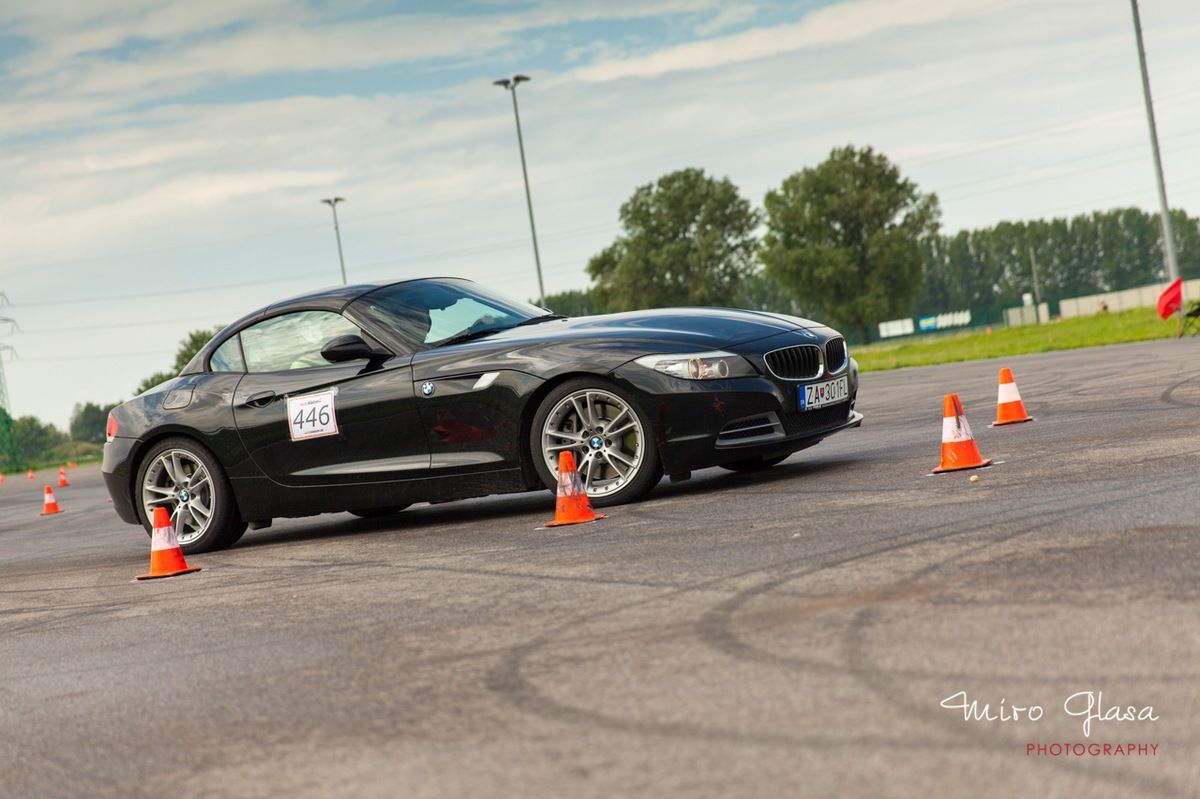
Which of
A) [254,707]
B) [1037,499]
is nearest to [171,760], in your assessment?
[254,707]

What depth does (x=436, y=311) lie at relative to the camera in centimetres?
940

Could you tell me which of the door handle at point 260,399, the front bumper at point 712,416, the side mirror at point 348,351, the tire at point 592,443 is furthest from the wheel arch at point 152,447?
the front bumper at point 712,416

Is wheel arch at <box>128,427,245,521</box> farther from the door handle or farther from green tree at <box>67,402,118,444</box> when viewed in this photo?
green tree at <box>67,402,118,444</box>

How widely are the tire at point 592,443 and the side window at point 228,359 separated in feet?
7.93

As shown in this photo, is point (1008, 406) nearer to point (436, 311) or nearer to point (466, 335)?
point (466, 335)

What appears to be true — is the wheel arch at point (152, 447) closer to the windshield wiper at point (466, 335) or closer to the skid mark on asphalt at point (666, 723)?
the windshield wiper at point (466, 335)

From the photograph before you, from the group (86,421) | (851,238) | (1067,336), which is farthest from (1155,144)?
(86,421)

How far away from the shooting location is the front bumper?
8.15m

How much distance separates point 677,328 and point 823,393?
0.97m

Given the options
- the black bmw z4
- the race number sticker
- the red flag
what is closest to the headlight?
the black bmw z4

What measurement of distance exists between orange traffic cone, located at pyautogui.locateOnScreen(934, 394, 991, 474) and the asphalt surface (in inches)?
7.3

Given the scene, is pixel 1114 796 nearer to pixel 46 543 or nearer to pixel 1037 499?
pixel 1037 499

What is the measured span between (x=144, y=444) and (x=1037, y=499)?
20.2 feet

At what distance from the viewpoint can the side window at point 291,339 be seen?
939 cm
